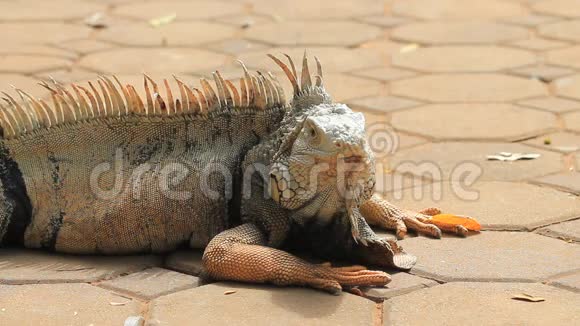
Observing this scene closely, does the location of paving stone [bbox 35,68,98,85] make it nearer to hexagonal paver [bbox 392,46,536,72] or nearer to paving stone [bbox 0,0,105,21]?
paving stone [bbox 0,0,105,21]

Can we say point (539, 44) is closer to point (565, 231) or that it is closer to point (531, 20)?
point (531, 20)

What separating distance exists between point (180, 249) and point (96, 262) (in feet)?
1.11

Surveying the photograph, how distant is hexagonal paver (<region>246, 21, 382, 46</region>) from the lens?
27.7 feet

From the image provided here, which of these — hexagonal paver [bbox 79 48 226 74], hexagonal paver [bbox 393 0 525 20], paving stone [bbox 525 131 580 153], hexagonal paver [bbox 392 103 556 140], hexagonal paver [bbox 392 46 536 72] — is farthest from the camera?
hexagonal paver [bbox 393 0 525 20]

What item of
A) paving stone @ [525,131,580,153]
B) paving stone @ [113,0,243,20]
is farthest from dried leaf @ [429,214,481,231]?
paving stone @ [113,0,243,20]

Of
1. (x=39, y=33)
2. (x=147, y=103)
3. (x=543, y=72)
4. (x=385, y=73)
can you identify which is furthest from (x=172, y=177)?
(x=39, y=33)

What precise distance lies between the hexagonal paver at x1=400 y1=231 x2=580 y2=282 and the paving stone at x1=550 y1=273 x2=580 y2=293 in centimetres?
6

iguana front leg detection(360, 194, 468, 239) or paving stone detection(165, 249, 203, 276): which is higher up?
iguana front leg detection(360, 194, 468, 239)

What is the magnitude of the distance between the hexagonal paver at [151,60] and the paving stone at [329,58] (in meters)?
0.24

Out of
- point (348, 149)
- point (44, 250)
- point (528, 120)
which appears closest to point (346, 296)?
point (348, 149)

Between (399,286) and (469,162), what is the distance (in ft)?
5.76

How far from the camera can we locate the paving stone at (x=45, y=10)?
9188 millimetres

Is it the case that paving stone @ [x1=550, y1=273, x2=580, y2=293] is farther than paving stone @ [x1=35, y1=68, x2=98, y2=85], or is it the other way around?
paving stone @ [x1=35, y1=68, x2=98, y2=85]

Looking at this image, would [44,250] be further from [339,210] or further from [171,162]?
[339,210]
